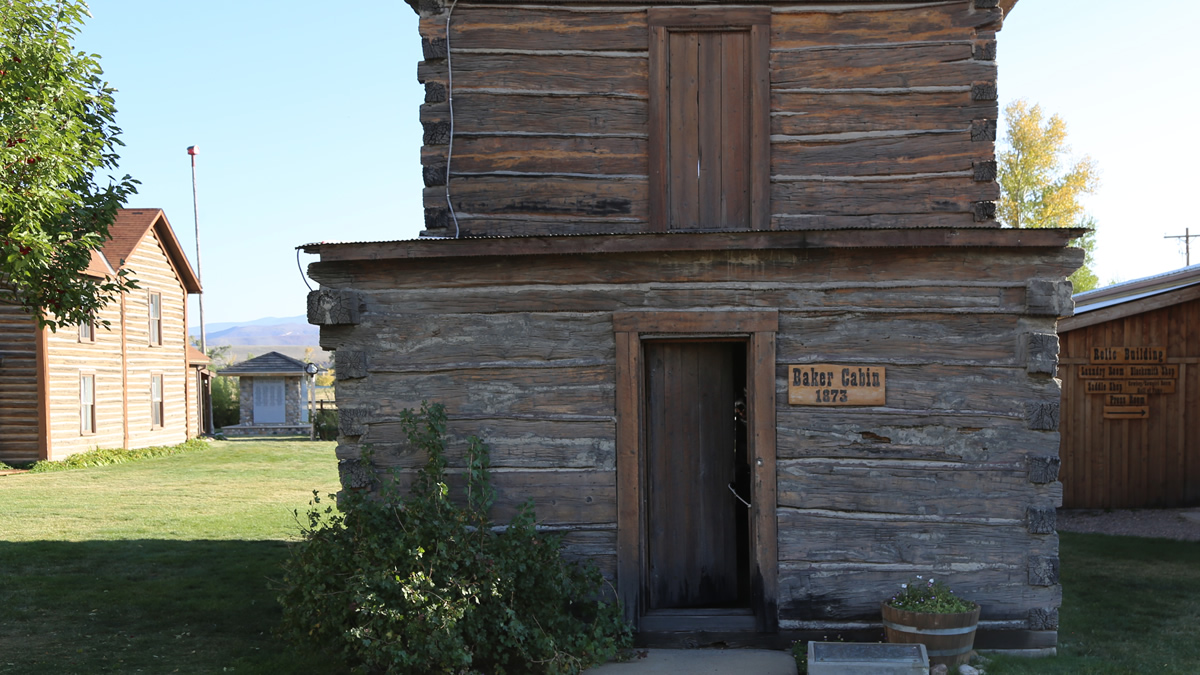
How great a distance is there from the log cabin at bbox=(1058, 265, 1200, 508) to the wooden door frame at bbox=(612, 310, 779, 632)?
8650mm

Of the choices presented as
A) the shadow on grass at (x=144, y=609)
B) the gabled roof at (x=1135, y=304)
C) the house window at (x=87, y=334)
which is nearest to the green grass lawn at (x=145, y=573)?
the shadow on grass at (x=144, y=609)

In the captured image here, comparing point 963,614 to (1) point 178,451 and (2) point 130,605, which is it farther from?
(1) point 178,451

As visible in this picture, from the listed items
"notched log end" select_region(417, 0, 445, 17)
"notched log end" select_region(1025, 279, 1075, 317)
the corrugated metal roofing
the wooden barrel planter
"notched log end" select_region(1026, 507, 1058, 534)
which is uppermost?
"notched log end" select_region(417, 0, 445, 17)

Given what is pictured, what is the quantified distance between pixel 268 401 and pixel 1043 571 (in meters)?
32.8

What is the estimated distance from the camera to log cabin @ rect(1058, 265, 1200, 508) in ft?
45.6

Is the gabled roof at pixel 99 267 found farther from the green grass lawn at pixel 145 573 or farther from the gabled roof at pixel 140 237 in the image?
the green grass lawn at pixel 145 573

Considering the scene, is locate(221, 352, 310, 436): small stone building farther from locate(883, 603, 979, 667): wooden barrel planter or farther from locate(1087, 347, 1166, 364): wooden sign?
locate(883, 603, 979, 667): wooden barrel planter

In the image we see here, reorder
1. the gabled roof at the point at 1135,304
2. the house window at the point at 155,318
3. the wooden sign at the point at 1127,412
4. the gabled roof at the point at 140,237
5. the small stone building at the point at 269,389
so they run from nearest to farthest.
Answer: the gabled roof at the point at 1135,304 → the wooden sign at the point at 1127,412 → the gabled roof at the point at 140,237 → the house window at the point at 155,318 → the small stone building at the point at 269,389

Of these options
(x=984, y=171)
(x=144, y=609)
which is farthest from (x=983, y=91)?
(x=144, y=609)

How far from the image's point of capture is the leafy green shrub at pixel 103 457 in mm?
21028

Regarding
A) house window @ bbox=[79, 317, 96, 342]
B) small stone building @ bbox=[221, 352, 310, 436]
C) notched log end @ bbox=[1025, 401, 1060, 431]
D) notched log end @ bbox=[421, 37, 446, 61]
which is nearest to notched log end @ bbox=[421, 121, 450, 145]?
notched log end @ bbox=[421, 37, 446, 61]

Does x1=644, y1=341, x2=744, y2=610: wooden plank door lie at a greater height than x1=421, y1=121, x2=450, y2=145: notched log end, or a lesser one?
lesser

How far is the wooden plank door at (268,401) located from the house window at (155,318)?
8.60 meters

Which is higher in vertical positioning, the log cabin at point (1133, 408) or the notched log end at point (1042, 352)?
the notched log end at point (1042, 352)
